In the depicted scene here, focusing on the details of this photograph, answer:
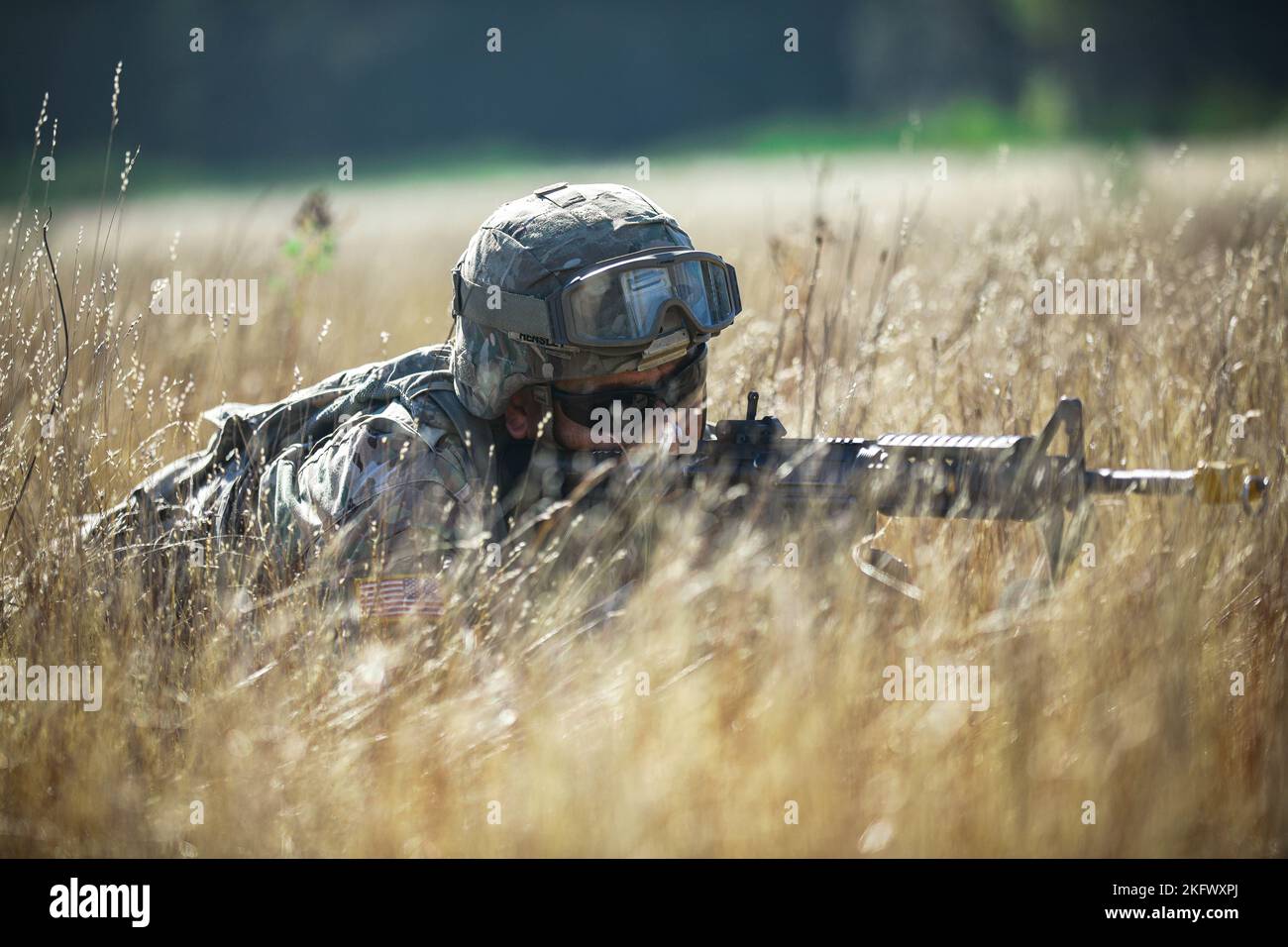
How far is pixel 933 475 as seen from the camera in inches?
127

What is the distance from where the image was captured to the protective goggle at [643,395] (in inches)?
148

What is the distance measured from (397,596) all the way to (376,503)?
1.07 ft

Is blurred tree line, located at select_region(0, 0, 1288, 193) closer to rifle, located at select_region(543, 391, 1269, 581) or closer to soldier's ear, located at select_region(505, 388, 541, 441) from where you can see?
soldier's ear, located at select_region(505, 388, 541, 441)

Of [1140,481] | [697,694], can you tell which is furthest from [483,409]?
[1140,481]

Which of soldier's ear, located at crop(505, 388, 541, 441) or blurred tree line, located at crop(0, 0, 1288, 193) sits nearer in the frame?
soldier's ear, located at crop(505, 388, 541, 441)

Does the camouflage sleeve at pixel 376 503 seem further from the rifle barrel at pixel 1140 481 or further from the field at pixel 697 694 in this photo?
the rifle barrel at pixel 1140 481

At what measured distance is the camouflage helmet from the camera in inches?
145

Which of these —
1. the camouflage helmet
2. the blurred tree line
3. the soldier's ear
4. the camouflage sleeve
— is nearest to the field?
the camouflage sleeve

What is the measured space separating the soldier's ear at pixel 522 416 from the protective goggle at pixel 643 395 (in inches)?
4.8

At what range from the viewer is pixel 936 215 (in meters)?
10.6

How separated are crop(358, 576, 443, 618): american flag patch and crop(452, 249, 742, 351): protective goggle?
0.84 meters
